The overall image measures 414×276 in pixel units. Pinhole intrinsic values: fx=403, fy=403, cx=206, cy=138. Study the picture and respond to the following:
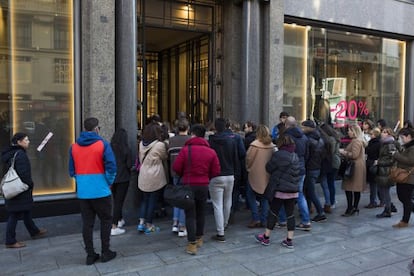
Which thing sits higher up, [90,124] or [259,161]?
[90,124]

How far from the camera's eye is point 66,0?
752 cm

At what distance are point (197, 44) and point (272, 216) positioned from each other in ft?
22.7

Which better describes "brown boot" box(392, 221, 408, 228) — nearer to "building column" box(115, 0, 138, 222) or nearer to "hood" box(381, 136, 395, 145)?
"hood" box(381, 136, 395, 145)

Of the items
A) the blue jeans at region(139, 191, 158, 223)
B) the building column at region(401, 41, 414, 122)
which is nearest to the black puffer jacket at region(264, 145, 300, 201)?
the blue jeans at region(139, 191, 158, 223)

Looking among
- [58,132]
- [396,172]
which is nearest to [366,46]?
[396,172]

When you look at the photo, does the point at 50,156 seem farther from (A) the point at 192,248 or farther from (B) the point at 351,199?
(B) the point at 351,199

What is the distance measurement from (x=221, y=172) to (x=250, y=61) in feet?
13.8

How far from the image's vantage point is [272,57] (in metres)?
9.69

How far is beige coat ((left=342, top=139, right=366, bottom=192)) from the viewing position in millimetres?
7453

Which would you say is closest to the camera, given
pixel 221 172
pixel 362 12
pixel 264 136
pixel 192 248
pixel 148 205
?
pixel 192 248

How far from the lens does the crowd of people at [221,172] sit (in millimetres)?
Result: 5047

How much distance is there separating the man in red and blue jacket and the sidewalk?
1.43 ft

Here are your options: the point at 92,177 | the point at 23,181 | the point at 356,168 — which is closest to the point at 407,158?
the point at 356,168

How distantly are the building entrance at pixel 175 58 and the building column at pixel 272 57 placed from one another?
1444 mm
